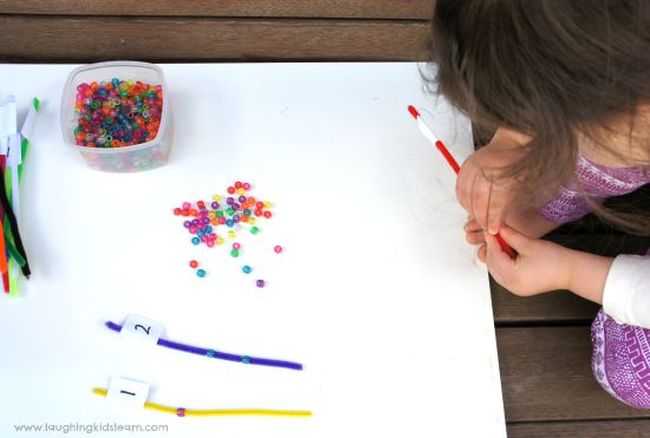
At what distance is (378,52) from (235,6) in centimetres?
24

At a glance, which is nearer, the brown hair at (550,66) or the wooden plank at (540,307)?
the brown hair at (550,66)

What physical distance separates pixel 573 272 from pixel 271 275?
0.39 meters

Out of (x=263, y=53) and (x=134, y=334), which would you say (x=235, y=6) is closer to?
(x=263, y=53)

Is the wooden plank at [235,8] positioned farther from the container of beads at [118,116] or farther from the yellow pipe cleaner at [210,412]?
the yellow pipe cleaner at [210,412]

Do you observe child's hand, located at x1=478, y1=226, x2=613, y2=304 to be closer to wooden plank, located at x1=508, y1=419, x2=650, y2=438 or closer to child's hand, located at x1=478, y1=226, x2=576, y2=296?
child's hand, located at x1=478, y1=226, x2=576, y2=296

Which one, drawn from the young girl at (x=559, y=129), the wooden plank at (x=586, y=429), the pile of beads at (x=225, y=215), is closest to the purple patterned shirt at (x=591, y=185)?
the young girl at (x=559, y=129)

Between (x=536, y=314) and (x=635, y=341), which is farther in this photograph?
(x=536, y=314)

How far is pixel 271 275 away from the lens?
36.3 inches

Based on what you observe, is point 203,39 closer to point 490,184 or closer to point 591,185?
point 490,184

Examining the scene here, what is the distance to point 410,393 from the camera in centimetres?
87

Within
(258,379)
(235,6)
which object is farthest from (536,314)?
(235,6)

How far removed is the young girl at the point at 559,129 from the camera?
58cm

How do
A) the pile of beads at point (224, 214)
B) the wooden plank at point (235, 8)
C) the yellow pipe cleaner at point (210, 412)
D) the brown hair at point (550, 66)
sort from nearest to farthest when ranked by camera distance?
the brown hair at point (550, 66)
the yellow pipe cleaner at point (210, 412)
the pile of beads at point (224, 214)
the wooden plank at point (235, 8)

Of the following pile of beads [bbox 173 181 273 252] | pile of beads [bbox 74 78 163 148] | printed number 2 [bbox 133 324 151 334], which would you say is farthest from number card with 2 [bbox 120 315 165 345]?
pile of beads [bbox 74 78 163 148]
